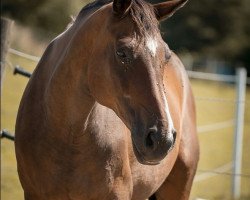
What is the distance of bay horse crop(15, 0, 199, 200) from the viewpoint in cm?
305

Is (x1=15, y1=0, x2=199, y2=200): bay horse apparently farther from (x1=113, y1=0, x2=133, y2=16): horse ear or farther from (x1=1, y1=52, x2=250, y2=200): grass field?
(x1=1, y1=52, x2=250, y2=200): grass field

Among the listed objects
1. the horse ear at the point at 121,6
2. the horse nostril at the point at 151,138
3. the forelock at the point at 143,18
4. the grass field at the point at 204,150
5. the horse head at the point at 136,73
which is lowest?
the grass field at the point at 204,150

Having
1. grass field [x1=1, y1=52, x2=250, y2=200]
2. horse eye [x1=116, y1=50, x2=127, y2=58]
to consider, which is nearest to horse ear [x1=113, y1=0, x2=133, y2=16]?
horse eye [x1=116, y1=50, x2=127, y2=58]

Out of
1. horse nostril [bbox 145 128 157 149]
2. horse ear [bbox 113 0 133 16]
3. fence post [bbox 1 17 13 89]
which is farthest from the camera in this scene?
fence post [bbox 1 17 13 89]

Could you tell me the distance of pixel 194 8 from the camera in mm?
45469

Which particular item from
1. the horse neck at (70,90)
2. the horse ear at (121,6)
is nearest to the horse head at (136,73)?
the horse ear at (121,6)

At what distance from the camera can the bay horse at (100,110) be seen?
3.05m

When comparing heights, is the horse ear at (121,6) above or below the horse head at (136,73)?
above

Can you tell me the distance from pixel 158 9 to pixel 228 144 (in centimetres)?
1091

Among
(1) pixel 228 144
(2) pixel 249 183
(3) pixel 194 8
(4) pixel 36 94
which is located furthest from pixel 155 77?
(3) pixel 194 8

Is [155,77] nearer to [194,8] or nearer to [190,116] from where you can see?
[190,116]

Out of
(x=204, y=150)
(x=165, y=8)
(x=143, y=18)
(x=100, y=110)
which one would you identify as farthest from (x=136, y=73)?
(x=204, y=150)

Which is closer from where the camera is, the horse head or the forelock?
the horse head

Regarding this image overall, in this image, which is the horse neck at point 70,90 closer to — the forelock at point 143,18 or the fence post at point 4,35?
the forelock at point 143,18
